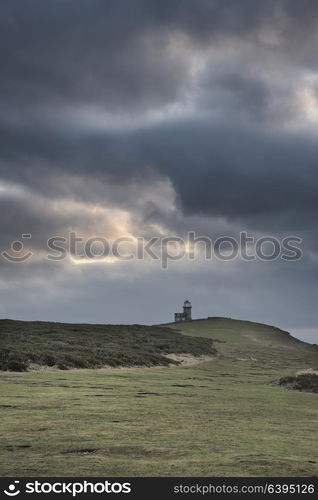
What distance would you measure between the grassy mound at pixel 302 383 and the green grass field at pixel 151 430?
4.17m

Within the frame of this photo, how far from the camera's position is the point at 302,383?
105 feet

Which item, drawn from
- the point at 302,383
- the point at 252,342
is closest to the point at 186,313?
the point at 252,342

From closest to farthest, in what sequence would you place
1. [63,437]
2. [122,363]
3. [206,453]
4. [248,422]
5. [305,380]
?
[206,453] < [63,437] < [248,422] < [305,380] < [122,363]

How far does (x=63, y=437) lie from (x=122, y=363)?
30685 mm

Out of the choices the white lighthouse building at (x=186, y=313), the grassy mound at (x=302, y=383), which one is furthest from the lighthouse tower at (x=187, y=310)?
the grassy mound at (x=302, y=383)

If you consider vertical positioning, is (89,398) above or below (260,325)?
below

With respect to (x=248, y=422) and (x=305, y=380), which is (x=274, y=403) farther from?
(x=305, y=380)

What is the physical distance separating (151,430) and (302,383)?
65.9 feet

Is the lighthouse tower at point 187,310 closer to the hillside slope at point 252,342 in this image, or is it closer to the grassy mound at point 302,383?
the hillside slope at point 252,342

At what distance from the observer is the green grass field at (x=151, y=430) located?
10023mm

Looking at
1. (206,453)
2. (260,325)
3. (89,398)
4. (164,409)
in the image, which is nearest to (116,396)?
(89,398)

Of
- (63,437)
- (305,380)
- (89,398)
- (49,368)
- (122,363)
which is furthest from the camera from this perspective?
(122,363)
